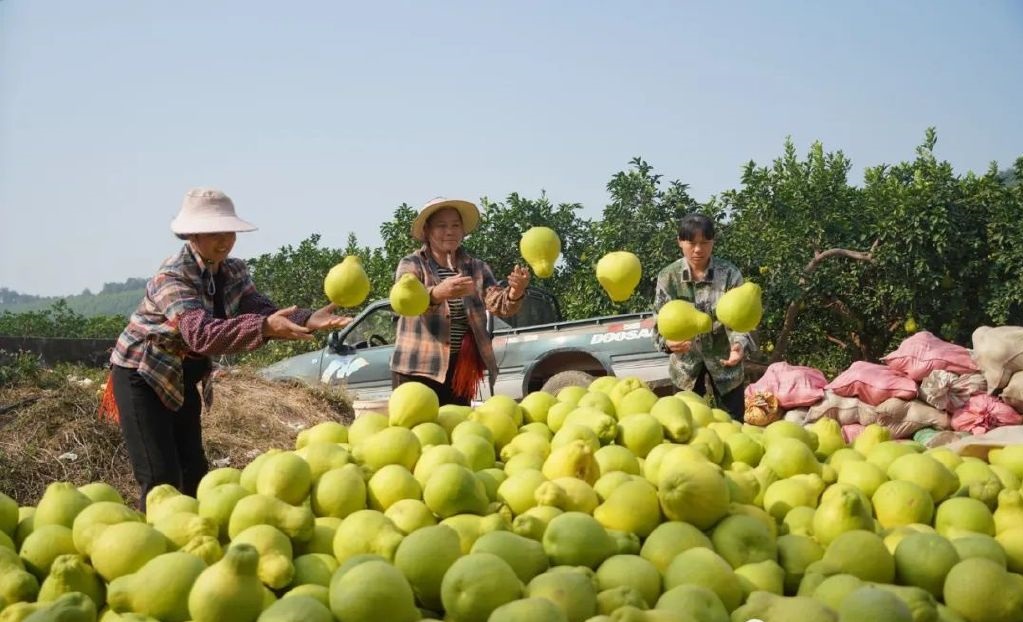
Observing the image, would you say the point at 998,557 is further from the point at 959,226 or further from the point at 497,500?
the point at 959,226

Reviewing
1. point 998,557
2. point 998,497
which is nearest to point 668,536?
point 998,557

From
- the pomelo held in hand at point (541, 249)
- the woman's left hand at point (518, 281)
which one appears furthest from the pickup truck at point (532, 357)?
the pomelo held in hand at point (541, 249)

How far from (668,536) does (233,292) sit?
8.97ft

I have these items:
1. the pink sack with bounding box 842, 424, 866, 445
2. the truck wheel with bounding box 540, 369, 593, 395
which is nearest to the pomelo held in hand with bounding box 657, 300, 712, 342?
the pink sack with bounding box 842, 424, 866, 445

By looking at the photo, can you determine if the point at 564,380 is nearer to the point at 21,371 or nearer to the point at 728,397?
the point at 728,397

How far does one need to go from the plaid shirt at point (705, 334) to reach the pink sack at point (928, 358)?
111 inches

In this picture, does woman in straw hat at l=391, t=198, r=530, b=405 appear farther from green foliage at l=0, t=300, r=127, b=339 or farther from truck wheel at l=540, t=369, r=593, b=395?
green foliage at l=0, t=300, r=127, b=339

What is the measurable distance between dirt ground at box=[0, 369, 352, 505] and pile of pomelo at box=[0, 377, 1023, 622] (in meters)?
4.60

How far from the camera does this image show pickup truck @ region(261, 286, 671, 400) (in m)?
9.59

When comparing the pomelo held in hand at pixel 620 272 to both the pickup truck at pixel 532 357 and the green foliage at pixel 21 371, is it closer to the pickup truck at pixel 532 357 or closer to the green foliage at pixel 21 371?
the pickup truck at pixel 532 357

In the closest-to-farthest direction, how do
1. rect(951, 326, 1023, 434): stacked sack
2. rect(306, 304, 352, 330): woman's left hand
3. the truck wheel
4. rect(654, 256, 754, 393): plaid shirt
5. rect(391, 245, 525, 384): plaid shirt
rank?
rect(306, 304, 352, 330): woman's left hand → rect(391, 245, 525, 384): plaid shirt → rect(654, 256, 754, 393): plaid shirt → rect(951, 326, 1023, 434): stacked sack → the truck wheel

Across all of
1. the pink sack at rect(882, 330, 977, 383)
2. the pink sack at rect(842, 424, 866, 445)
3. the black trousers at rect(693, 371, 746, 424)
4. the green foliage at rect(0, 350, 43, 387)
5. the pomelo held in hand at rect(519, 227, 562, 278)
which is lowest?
the pink sack at rect(842, 424, 866, 445)

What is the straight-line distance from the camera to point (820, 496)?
2.63 m

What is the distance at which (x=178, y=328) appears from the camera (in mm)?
3797
